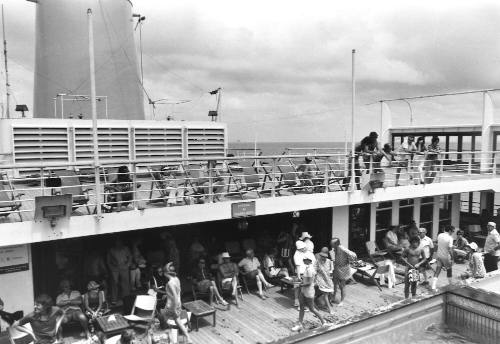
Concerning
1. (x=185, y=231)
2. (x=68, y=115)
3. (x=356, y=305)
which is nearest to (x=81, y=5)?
(x=68, y=115)

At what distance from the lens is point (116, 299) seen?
27.6ft

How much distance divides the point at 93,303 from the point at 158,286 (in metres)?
1.41

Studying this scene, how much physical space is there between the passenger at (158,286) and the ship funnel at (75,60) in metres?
5.79

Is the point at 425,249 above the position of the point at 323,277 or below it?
above

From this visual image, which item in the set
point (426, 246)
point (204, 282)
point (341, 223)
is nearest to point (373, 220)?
point (341, 223)

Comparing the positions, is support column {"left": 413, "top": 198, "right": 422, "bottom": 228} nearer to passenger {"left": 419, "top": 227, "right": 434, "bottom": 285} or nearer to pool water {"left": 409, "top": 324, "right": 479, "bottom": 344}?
passenger {"left": 419, "top": 227, "right": 434, "bottom": 285}

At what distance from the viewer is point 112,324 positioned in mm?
7113

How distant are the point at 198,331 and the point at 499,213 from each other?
1173 cm

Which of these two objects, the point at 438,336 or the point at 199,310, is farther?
the point at 438,336

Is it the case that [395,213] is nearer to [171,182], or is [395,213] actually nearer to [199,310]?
[171,182]

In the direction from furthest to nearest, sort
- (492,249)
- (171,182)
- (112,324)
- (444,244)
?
1. (492,249)
2. (444,244)
3. (171,182)
4. (112,324)

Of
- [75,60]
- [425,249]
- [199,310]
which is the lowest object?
[199,310]

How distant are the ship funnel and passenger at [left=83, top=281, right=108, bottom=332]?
6443 mm

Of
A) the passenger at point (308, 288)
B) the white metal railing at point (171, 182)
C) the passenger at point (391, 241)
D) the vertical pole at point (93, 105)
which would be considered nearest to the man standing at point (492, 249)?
the white metal railing at point (171, 182)
